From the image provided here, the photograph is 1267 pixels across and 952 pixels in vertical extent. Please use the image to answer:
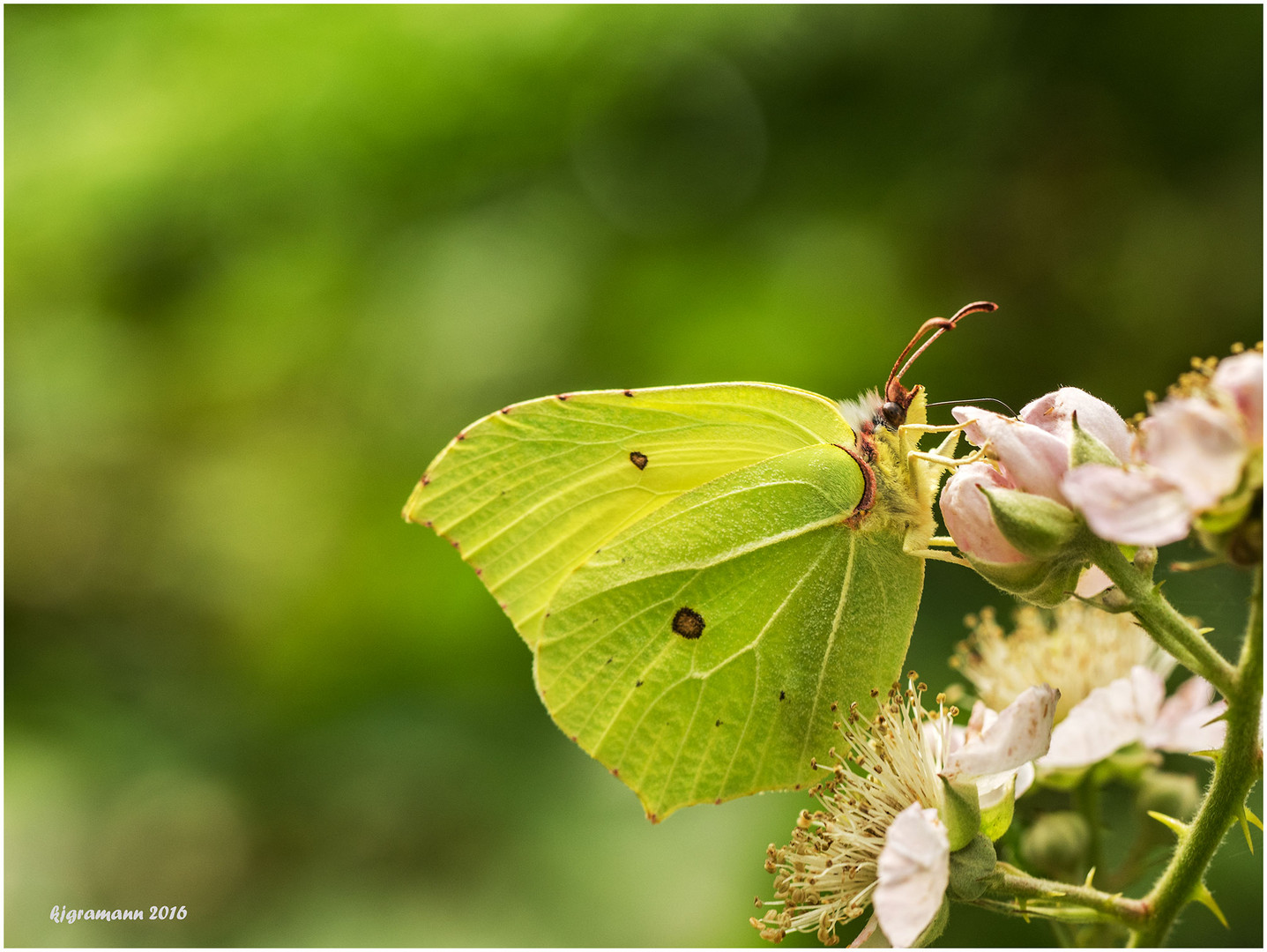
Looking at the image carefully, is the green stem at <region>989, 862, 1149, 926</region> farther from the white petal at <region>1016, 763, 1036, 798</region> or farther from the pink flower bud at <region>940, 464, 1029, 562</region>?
the pink flower bud at <region>940, 464, 1029, 562</region>

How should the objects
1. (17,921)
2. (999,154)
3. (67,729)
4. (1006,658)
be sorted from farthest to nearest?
(999,154) < (67,729) < (17,921) < (1006,658)

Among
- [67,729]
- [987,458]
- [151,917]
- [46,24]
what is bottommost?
[151,917]

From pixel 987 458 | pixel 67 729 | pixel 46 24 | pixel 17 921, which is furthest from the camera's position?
pixel 46 24

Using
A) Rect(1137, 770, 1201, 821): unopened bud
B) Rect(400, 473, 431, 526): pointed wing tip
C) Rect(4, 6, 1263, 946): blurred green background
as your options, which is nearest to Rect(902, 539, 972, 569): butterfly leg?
Rect(1137, 770, 1201, 821): unopened bud

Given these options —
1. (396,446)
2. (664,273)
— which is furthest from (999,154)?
(396,446)

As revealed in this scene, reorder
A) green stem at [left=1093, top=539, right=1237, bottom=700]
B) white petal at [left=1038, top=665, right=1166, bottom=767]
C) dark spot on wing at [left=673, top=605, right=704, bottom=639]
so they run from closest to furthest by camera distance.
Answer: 1. green stem at [left=1093, top=539, right=1237, bottom=700]
2. white petal at [left=1038, top=665, right=1166, bottom=767]
3. dark spot on wing at [left=673, top=605, right=704, bottom=639]

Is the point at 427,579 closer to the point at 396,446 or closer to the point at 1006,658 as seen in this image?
Answer: the point at 396,446
